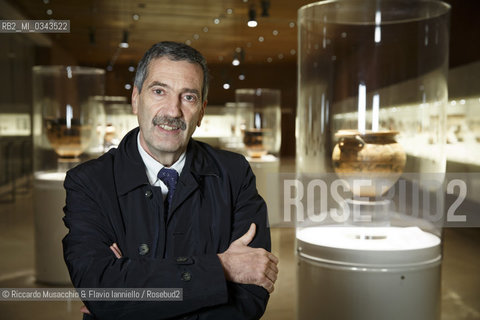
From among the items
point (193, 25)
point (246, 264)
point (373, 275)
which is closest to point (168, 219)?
point (246, 264)

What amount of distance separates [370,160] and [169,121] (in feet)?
5.72

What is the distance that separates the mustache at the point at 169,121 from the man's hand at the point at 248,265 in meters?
0.46

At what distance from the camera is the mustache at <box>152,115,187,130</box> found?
6.05 feet

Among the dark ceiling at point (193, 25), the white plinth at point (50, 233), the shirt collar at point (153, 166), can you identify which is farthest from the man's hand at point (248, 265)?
the dark ceiling at point (193, 25)

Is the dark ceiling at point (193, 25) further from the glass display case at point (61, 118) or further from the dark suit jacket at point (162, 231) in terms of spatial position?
the dark suit jacket at point (162, 231)

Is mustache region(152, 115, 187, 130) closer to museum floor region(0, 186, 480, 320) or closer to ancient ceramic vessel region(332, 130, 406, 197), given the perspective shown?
ancient ceramic vessel region(332, 130, 406, 197)

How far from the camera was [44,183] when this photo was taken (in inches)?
206

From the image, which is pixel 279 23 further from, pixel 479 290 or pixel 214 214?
pixel 214 214

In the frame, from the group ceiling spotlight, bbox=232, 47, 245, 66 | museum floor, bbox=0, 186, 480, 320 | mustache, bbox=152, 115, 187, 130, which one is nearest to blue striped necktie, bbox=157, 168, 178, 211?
mustache, bbox=152, 115, 187, 130

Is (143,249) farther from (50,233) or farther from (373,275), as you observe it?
(50,233)

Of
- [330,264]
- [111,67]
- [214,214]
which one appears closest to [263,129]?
[330,264]

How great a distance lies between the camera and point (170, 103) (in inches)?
73.4

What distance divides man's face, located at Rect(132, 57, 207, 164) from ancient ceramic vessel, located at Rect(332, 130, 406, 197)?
162 centimetres

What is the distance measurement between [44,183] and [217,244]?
3.86m
